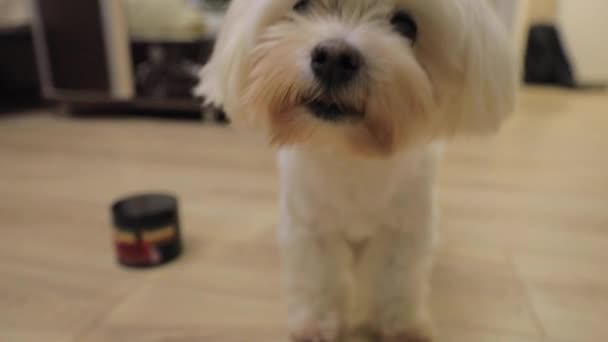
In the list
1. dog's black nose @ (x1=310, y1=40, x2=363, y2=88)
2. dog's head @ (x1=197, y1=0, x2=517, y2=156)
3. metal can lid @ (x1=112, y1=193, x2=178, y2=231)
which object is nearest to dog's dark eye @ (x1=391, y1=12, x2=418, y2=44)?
dog's head @ (x1=197, y1=0, x2=517, y2=156)

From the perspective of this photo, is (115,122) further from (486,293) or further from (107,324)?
(486,293)

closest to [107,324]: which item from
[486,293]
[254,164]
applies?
[486,293]

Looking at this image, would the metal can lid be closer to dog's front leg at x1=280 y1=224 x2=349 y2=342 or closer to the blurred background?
the blurred background

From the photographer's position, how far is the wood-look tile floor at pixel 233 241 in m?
1.02

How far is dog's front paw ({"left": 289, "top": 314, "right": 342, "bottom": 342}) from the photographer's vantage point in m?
0.96

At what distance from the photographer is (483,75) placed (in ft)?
2.62

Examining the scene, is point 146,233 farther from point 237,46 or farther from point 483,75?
point 483,75

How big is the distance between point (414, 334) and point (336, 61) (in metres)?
0.50

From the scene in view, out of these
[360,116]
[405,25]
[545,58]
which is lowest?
[545,58]

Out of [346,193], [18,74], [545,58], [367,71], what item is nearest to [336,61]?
[367,71]

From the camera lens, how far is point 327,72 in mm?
717

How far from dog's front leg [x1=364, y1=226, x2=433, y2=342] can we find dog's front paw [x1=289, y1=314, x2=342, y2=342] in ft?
0.28

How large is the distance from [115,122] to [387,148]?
6.39 ft

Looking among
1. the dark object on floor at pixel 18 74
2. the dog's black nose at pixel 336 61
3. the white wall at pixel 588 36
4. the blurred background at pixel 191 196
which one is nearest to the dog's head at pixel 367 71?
the dog's black nose at pixel 336 61
